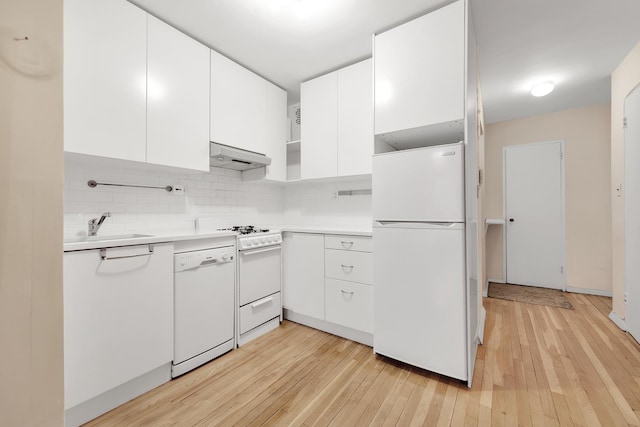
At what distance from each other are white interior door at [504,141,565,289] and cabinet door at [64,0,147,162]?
4.65 m

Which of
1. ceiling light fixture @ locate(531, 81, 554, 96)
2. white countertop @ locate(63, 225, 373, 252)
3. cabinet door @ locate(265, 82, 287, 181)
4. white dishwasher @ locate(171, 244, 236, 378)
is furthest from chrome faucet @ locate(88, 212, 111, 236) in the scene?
ceiling light fixture @ locate(531, 81, 554, 96)

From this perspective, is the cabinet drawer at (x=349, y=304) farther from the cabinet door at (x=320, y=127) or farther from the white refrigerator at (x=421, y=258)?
the cabinet door at (x=320, y=127)

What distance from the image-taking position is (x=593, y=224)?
347cm

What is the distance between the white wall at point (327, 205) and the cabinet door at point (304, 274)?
0.57 m

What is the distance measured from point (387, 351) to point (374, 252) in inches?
28.8

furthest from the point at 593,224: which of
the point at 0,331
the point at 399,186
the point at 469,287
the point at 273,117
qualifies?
the point at 0,331

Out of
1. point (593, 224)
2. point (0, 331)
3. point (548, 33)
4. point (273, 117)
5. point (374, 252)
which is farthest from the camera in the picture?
point (593, 224)

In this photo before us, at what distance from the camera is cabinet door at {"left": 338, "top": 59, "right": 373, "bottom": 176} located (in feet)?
7.65

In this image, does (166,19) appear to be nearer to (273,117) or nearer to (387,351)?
(273,117)

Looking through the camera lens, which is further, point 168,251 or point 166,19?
point 166,19

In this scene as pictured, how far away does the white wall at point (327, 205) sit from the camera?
109 inches

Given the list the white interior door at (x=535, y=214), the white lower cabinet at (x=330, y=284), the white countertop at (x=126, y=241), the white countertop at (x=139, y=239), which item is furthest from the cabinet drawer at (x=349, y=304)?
the white interior door at (x=535, y=214)

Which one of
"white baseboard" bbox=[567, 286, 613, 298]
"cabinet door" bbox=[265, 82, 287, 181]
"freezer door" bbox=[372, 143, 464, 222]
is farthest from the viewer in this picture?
"white baseboard" bbox=[567, 286, 613, 298]

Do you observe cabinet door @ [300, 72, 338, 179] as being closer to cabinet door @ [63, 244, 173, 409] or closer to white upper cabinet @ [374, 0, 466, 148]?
white upper cabinet @ [374, 0, 466, 148]
